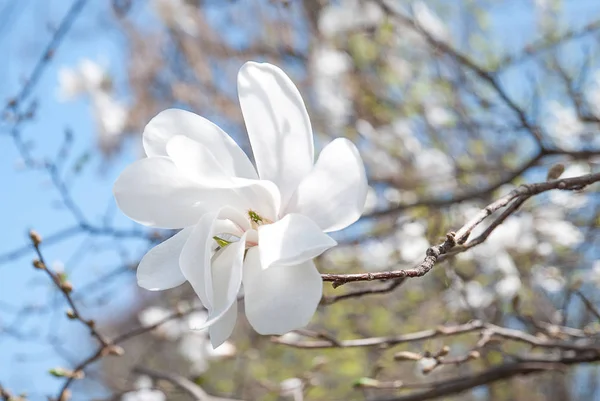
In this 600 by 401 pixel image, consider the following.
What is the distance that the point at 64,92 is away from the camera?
3.75 meters

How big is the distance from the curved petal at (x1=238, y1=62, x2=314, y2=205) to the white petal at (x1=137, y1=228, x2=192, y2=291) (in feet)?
0.33

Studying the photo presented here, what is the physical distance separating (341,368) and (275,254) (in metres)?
2.20

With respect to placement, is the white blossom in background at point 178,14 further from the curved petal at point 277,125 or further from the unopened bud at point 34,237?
the curved petal at point 277,125

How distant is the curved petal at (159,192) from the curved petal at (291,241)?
7 cm

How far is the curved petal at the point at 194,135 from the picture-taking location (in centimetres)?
60

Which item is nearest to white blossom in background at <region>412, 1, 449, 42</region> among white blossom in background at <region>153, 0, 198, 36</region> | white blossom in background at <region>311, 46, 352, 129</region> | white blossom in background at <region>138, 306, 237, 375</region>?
white blossom in background at <region>311, 46, 352, 129</region>

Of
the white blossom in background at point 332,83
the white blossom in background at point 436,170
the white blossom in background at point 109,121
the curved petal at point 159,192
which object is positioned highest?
the white blossom in background at point 109,121

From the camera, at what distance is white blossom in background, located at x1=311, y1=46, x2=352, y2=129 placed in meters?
2.74

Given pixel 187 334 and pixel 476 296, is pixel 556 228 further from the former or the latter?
pixel 187 334

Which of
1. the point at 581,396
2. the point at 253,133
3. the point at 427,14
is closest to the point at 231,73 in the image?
the point at 427,14

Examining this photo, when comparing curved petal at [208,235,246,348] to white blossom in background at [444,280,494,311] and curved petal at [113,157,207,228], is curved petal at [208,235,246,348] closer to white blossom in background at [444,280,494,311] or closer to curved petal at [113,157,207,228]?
curved petal at [113,157,207,228]

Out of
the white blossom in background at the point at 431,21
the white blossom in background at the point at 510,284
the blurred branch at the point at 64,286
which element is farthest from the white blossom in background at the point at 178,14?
the blurred branch at the point at 64,286

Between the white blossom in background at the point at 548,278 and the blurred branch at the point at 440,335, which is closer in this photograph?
the blurred branch at the point at 440,335

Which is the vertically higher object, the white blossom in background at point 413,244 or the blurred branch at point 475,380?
the white blossom in background at point 413,244
